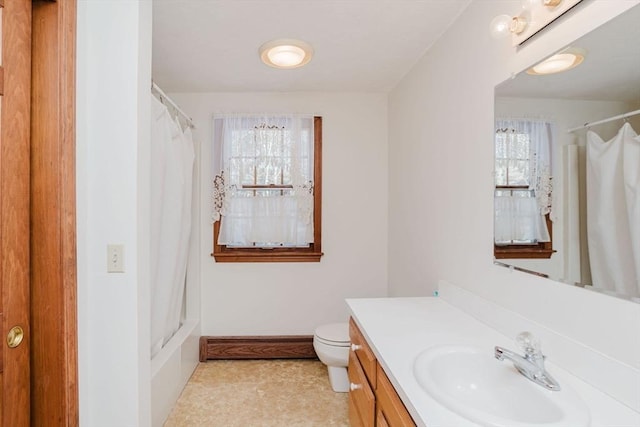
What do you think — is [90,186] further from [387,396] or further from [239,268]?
[239,268]

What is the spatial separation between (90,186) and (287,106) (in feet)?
6.21

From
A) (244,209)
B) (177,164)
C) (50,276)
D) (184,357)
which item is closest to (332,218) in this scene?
(244,209)

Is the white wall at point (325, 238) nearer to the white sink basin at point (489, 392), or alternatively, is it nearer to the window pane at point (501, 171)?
the window pane at point (501, 171)

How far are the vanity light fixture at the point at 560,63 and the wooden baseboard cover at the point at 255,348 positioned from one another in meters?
2.53

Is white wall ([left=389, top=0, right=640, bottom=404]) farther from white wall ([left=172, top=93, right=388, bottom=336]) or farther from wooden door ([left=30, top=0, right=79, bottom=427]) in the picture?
wooden door ([left=30, top=0, right=79, bottom=427])

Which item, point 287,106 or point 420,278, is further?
point 287,106

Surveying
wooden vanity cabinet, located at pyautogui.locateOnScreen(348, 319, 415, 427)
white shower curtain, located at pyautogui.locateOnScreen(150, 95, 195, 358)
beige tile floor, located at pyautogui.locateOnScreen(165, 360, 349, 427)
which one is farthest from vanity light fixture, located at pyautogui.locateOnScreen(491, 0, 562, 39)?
beige tile floor, located at pyautogui.locateOnScreen(165, 360, 349, 427)

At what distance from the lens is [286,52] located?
75.3 inches

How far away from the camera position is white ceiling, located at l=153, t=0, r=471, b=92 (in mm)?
1636

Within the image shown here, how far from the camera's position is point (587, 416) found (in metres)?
0.78

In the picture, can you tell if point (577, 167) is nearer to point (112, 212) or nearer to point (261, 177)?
point (112, 212)

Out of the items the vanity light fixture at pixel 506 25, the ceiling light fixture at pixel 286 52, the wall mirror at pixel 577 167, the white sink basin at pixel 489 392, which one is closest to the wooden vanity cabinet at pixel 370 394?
the white sink basin at pixel 489 392

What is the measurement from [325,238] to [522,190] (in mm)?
1839

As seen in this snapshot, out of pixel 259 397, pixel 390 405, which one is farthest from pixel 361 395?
pixel 259 397
